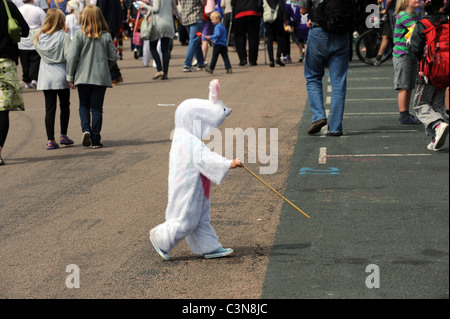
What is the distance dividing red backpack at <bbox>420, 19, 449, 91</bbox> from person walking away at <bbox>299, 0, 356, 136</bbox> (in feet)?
6.19

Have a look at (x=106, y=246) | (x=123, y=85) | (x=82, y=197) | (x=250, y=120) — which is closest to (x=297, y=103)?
(x=250, y=120)

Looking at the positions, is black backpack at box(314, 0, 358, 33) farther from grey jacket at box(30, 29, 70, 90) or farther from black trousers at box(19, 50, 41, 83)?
black trousers at box(19, 50, 41, 83)

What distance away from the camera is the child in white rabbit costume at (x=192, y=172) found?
5.51m

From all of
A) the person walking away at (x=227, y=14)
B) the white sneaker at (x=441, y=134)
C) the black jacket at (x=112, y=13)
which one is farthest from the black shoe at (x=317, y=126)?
the person walking away at (x=227, y=14)

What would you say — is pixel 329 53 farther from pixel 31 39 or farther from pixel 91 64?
pixel 31 39

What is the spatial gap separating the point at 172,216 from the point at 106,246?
77 centimetres

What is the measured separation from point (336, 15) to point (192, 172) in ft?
16.4

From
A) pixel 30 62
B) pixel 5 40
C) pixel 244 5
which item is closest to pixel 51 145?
pixel 5 40

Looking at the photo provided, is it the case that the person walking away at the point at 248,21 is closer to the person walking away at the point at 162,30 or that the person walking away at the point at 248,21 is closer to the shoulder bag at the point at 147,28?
the person walking away at the point at 162,30

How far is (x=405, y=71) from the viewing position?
10.4 meters

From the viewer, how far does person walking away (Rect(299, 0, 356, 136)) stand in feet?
33.1

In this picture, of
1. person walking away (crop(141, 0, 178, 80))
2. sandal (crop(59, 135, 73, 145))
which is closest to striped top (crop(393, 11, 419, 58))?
sandal (crop(59, 135, 73, 145))

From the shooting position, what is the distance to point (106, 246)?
618 cm

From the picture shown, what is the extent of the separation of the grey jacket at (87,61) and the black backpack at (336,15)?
2659 mm
